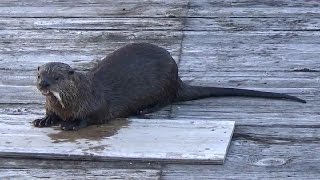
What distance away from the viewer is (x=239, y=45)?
5.56m

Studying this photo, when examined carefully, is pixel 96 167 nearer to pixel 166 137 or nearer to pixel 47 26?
pixel 166 137

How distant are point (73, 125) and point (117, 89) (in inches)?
14.1

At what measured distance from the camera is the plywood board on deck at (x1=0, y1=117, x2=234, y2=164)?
378 cm

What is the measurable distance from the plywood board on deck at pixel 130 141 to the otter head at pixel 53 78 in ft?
0.58

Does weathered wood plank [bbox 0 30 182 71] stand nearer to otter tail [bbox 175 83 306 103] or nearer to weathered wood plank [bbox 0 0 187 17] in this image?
weathered wood plank [bbox 0 0 187 17]

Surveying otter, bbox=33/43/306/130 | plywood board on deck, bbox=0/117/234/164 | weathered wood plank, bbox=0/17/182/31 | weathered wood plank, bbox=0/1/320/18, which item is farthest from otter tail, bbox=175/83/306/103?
weathered wood plank, bbox=0/1/320/18

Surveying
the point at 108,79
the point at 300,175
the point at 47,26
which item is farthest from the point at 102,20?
the point at 300,175

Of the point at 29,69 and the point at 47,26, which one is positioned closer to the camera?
the point at 29,69

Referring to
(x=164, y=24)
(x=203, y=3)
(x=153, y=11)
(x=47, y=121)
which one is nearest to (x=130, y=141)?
(x=47, y=121)

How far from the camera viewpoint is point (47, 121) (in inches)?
165

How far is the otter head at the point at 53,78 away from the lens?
404 cm

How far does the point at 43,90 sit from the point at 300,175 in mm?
1158

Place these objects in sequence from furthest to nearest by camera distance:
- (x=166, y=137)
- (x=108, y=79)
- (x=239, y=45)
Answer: (x=239, y=45) < (x=108, y=79) < (x=166, y=137)

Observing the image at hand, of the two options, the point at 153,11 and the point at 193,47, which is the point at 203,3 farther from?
the point at 193,47
